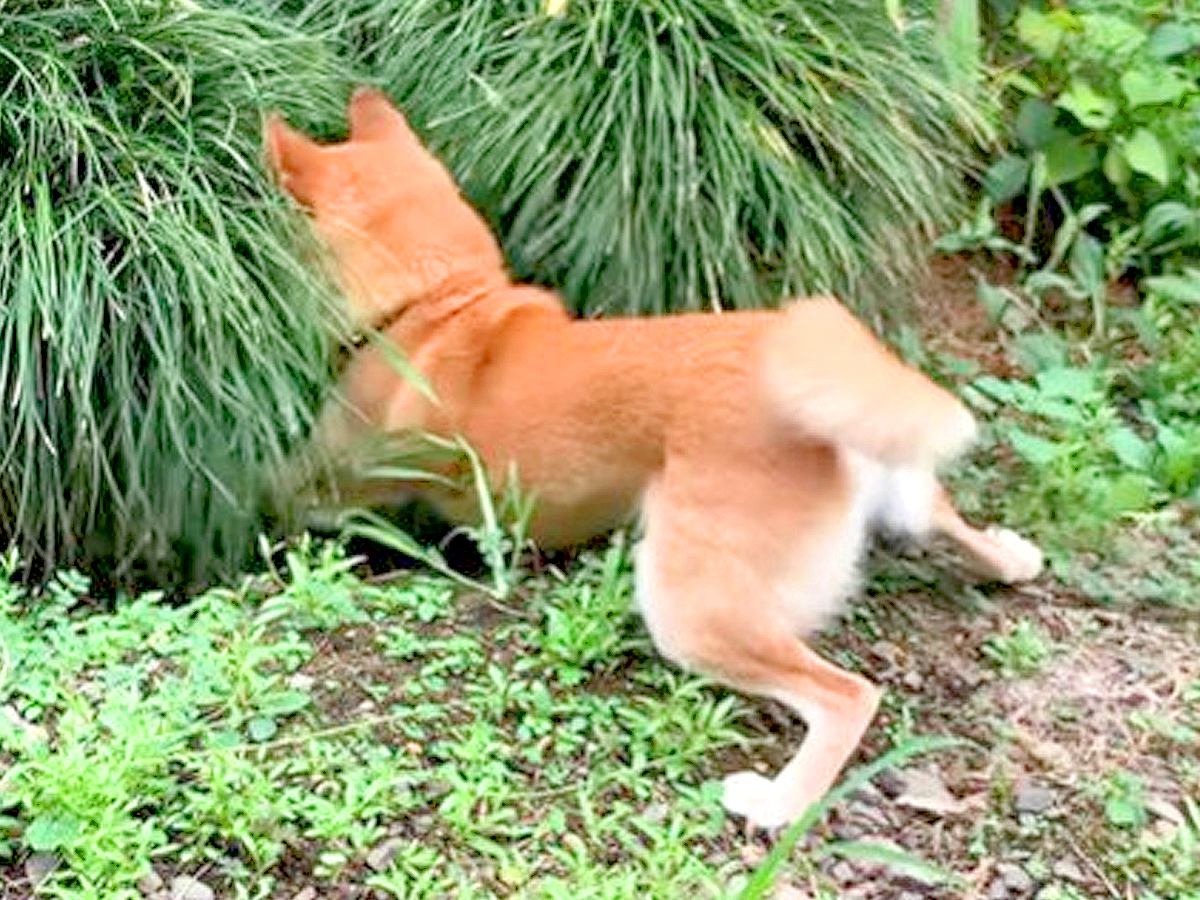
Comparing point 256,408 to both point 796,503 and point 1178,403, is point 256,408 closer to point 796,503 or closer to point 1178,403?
point 796,503

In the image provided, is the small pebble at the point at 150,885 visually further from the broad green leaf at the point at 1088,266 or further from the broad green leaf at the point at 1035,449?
the broad green leaf at the point at 1088,266

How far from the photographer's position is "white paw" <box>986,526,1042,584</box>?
3367 millimetres

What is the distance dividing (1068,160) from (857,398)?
5.67 ft

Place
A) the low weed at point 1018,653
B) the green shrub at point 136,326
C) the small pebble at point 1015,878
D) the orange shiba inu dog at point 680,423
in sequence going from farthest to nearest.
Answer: the green shrub at point 136,326
the low weed at point 1018,653
the orange shiba inu dog at point 680,423
the small pebble at point 1015,878

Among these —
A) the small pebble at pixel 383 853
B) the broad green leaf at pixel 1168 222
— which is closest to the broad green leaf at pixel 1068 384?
the broad green leaf at pixel 1168 222

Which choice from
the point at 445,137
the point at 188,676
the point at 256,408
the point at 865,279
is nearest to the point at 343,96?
the point at 445,137

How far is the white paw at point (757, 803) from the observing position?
9.09 feet

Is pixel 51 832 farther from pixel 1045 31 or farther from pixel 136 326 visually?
pixel 1045 31

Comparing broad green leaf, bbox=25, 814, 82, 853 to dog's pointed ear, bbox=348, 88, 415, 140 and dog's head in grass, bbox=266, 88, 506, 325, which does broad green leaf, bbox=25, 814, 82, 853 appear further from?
dog's pointed ear, bbox=348, 88, 415, 140

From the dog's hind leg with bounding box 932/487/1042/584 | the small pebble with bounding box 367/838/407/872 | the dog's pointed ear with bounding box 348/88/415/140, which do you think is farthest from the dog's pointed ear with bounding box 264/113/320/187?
the small pebble with bounding box 367/838/407/872

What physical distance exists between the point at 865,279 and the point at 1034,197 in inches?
25.7

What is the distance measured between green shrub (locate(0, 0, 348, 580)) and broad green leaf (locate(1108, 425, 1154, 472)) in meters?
1.41

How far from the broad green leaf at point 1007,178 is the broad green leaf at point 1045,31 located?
238 mm

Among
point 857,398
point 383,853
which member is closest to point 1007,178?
point 857,398
